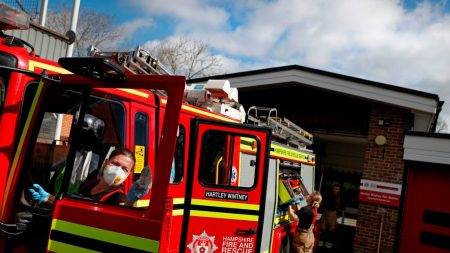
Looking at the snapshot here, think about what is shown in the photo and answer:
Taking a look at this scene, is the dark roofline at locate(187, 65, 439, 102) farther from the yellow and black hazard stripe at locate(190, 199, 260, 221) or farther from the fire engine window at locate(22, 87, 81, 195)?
the fire engine window at locate(22, 87, 81, 195)

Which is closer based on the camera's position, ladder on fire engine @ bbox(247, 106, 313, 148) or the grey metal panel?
ladder on fire engine @ bbox(247, 106, 313, 148)

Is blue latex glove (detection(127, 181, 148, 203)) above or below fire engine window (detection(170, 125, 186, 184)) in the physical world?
below

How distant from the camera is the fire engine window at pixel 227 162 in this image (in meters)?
4.30

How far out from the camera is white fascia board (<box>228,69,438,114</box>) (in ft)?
27.3

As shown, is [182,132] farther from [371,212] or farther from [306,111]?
[306,111]

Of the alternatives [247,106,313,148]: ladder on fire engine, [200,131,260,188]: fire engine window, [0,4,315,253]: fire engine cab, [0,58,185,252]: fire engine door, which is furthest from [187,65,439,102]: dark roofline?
[0,58,185,252]: fire engine door

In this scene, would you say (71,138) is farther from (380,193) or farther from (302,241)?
(380,193)

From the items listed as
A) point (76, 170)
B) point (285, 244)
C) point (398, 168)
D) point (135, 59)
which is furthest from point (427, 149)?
point (76, 170)

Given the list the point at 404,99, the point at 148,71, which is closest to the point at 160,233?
the point at 148,71

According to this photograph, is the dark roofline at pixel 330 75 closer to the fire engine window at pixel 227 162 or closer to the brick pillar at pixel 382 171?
the brick pillar at pixel 382 171

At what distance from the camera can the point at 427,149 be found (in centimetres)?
843

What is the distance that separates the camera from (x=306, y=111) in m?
11.2

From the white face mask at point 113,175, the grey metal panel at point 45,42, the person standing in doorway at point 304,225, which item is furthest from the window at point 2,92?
the person standing in doorway at point 304,225

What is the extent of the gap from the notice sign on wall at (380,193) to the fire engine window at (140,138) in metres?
6.79
